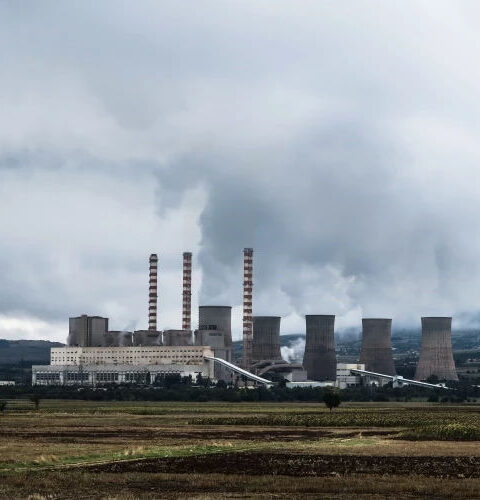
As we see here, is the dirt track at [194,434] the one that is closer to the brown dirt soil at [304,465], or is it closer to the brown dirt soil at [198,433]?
the brown dirt soil at [198,433]

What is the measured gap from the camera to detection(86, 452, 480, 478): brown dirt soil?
46.2 m

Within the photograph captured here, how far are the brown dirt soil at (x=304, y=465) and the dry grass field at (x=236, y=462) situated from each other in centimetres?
4

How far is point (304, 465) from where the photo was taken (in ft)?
161

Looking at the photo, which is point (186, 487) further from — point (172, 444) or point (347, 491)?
point (172, 444)

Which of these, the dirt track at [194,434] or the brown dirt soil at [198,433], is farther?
the brown dirt soil at [198,433]

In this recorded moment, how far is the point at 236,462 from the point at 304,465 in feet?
11.1

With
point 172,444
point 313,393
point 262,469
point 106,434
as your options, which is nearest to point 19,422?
point 106,434

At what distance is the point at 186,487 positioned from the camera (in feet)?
134

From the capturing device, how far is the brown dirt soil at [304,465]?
46.2 meters

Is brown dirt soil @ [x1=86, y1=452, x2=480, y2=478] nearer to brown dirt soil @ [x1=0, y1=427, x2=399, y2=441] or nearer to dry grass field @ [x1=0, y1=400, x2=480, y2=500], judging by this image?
dry grass field @ [x1=0, y1=400, x2=480, y2=500]

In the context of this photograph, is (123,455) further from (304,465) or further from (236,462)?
(304,465)

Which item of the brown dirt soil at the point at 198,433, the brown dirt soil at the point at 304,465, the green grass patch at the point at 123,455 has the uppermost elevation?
the green grass patch at the point at 123,455

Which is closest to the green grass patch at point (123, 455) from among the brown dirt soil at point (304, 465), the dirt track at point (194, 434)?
the brown dirt soil at point (304, 465)

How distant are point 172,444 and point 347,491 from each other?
24342mm
